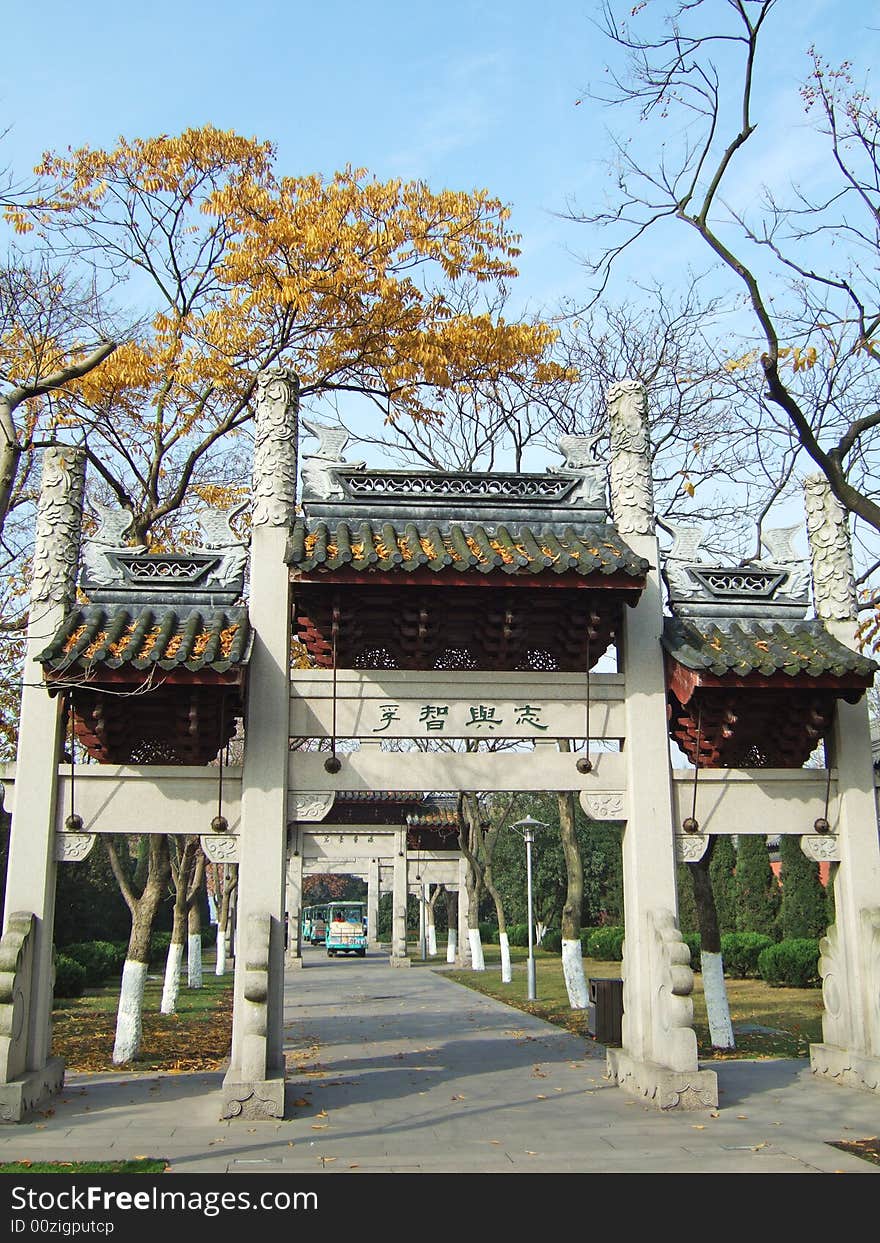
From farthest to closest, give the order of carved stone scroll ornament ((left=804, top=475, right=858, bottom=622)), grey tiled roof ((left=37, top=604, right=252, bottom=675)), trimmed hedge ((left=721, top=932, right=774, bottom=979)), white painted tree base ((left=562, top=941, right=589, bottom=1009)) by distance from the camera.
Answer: trimmed hedge ((left=721, top=932, right=774, bottom=979)) < white painted tree base ((left=562, top=941, right=589, bottom=1009)) < carved stone scroll ornament ((left=804, top=475, right=858, bottom=622)) < grey tiled roof ((left=37, top=604, right=252, bottom=675))

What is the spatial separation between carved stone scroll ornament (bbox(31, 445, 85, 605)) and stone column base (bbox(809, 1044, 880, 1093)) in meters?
8.26

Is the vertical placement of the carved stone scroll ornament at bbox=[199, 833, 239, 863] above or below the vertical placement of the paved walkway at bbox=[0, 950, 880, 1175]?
above

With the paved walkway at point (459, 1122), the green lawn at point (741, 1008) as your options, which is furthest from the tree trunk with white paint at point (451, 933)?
the paved walkway at point (459, 1122)

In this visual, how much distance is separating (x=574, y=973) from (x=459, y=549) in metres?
10.8

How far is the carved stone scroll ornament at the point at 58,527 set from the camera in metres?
9.80

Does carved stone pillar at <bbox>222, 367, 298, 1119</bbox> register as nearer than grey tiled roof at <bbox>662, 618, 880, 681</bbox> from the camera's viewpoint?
Yes

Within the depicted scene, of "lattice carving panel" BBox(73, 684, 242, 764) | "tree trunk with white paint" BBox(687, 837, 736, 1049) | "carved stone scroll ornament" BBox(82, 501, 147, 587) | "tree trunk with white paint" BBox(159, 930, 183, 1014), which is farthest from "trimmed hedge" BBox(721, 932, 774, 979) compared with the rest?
"carved stone scroll ornament" BBox(82, 501, 147, 587)

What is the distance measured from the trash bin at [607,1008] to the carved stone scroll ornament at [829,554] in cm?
484

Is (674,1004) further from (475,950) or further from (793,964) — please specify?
(475,950)

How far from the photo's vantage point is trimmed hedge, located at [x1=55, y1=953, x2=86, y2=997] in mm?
21266

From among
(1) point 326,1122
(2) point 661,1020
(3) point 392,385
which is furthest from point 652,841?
(3) point 392,385

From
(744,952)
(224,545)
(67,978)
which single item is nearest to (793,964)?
(744,952)

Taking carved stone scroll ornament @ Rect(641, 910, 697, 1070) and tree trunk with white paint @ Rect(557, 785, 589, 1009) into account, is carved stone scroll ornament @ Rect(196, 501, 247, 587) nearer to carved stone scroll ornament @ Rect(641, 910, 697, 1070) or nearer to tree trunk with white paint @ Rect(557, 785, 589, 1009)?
carved stone scroll ornament @ Rect(641, 910, 697, 1070)

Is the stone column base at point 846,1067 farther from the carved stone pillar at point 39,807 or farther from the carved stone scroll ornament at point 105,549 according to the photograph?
the carved stone scroll ornament at point 105,549
